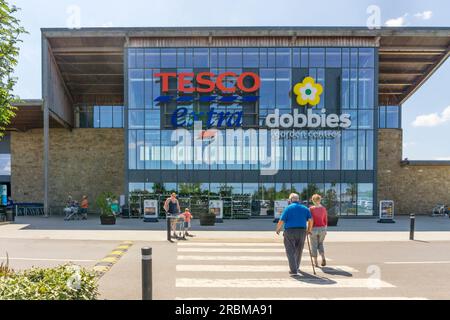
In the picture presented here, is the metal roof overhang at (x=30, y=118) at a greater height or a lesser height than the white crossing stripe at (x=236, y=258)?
greater

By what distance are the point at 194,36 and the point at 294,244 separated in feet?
63.1

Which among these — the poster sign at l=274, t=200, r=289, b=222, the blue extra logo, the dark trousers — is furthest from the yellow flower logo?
the dark trousers

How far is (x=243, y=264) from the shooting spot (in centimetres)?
790

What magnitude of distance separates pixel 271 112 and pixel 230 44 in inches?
238

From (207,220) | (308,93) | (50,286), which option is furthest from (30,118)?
(50,286)

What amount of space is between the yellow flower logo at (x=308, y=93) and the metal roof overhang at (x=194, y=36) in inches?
144

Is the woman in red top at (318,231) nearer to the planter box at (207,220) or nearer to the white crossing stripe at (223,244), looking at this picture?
the white crossing stripe at (223,244)

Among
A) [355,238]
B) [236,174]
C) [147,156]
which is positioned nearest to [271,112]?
[236,174]

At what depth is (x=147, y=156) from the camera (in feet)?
73.4

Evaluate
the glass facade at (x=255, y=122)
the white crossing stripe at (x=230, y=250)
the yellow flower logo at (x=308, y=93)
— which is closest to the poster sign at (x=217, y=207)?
the glass facade at (x=255, y=122)

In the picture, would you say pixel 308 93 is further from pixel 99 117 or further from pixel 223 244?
pixel 99 117

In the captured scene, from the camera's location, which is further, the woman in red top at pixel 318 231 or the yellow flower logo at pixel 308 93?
the yellow flower logo at pixel 308 93

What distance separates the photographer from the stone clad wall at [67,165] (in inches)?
1035
